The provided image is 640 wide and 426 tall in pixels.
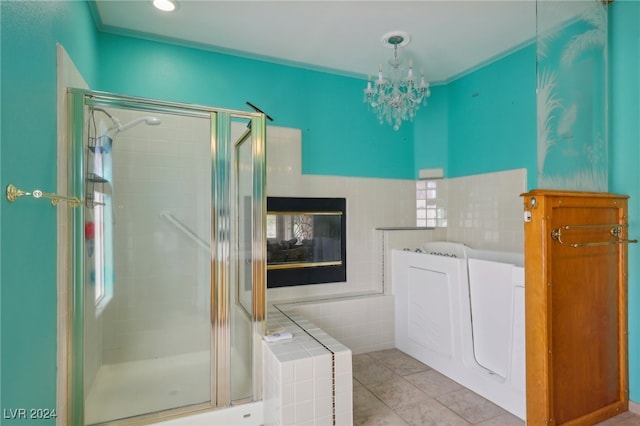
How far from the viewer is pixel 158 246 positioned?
229 cm

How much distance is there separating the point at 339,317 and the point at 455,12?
239cm

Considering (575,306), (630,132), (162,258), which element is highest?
(630,132)

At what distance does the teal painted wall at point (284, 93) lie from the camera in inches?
95.1

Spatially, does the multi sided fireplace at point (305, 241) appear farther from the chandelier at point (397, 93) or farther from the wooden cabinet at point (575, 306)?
the wooden cabinet at point (575, 306)

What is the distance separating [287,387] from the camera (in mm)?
1513

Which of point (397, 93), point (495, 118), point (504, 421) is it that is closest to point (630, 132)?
point (495, 118)

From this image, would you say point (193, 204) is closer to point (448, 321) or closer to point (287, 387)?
point (287, 387)

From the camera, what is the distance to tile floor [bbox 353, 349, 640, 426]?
1.84 meters

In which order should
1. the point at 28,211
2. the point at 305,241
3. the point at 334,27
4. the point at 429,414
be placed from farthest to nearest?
the point at 305,241, the point at 334,27, the point at 429,414, the point at 28,211

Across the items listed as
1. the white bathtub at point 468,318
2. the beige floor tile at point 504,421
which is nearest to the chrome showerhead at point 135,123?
the white bathtub at point 468,318

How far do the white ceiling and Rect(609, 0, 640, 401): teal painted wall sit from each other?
0.53m

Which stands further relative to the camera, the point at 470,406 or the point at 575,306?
the point at 470,406

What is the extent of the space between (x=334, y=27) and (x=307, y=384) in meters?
2.31

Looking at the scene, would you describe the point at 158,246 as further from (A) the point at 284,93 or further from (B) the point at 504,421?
(B) the point at 504,421
